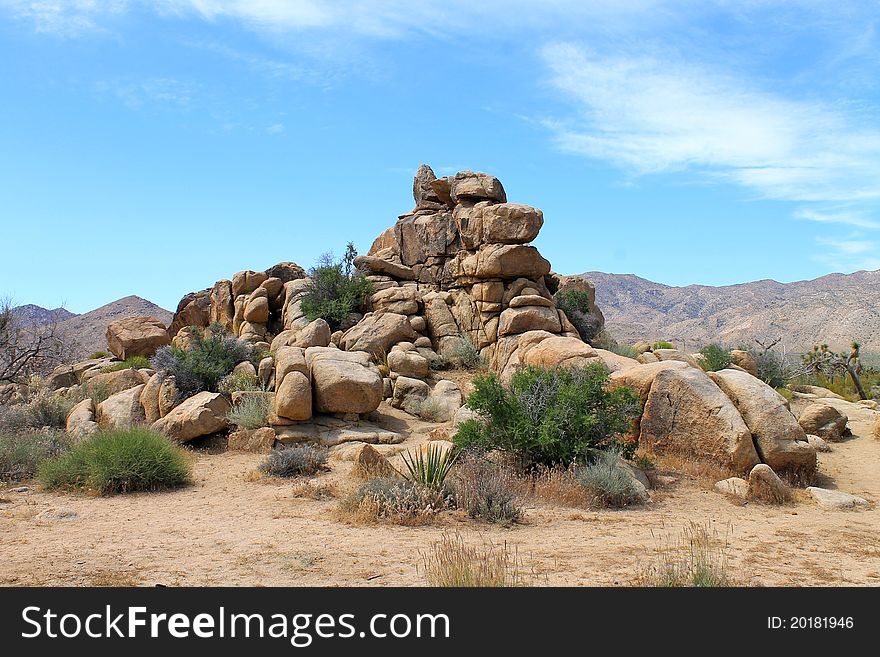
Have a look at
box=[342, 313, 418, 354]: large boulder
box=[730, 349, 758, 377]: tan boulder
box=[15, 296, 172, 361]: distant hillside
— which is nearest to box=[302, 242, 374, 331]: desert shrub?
box=[342, 313, 418, 354]: large boulder

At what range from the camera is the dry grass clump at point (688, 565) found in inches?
237

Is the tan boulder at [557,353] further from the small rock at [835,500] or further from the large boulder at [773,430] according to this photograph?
the small rock at [835,500]

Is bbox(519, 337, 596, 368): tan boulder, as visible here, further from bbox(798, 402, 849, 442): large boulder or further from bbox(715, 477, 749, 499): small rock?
bbox(798, 402, 849, 442): large boulder

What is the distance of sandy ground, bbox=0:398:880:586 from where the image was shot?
704 centimetres

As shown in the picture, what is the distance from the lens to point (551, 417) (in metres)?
12.2

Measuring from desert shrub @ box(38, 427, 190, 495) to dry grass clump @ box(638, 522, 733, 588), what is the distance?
852cm

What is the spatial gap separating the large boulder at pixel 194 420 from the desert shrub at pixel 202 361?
58.3 inches

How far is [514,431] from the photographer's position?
12195 mm

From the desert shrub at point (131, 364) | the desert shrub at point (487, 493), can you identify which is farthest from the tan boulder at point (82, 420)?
the desert shrub at point (487, 493)
